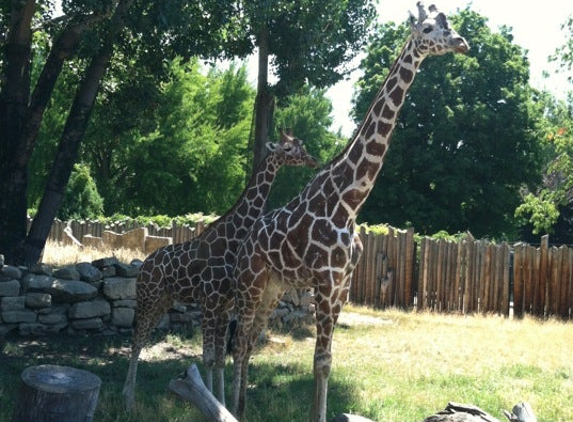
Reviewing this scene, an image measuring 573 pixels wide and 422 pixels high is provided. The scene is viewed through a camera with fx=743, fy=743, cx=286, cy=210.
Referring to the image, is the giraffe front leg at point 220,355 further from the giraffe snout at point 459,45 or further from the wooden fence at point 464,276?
the wooden fence at point 464,276

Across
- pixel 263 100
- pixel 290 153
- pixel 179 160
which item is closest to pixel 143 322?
pixel 290 153

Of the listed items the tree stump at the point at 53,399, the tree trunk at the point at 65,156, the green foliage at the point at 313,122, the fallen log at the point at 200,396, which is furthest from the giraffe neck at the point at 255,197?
the green foliage at the point at 313,122

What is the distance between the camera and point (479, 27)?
31.3 meters

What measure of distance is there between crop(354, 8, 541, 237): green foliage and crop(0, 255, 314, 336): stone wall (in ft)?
59.2

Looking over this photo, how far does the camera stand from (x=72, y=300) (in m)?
11.0

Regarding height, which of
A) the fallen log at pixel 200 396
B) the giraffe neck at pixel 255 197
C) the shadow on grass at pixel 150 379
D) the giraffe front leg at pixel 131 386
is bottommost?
the shadow on grass at pixel 150 379

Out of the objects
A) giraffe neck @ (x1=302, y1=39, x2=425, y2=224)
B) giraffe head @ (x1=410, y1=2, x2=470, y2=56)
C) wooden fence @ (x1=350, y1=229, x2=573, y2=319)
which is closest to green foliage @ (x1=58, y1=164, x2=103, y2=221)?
wooden fence @ (x1=350, y1=229, x2=573, y2=319)

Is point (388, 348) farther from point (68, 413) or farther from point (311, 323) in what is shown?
point (68, 413)

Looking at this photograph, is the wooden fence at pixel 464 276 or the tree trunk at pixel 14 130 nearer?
the tree trunk at pixel 14 130

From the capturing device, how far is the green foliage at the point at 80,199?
102ft

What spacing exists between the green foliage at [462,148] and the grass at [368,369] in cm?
1502

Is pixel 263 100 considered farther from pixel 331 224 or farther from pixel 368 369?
pixel 331 224

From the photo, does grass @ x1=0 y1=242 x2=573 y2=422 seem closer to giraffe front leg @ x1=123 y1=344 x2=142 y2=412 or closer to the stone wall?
giraffe front leg @ x1=123 y1=344 x2=142 y2=412

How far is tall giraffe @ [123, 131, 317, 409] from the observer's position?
7.31m
